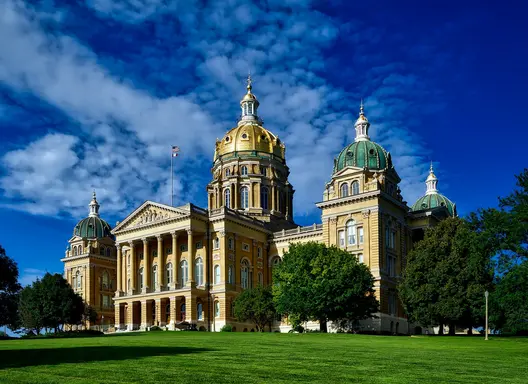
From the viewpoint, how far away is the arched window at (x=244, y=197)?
110188 millimetres

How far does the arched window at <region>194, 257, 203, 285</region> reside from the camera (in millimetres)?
94250

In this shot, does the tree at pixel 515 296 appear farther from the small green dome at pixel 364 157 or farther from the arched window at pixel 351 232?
the small green dome at pixel 364 157

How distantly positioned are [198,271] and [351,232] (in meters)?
24.0

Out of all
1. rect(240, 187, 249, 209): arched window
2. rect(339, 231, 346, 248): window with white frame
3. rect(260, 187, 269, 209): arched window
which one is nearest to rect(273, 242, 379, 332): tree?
rect(339, 231, 346, 248): window with white frame

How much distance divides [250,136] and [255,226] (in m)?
20.2

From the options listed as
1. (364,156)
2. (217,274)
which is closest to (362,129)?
(364,156)

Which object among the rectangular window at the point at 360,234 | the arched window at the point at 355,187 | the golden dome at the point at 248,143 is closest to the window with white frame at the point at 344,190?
the arched window at the point at 355,187

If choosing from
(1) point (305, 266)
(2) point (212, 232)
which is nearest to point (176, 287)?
(2) point (212, 232)

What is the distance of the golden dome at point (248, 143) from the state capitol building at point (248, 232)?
19 cm

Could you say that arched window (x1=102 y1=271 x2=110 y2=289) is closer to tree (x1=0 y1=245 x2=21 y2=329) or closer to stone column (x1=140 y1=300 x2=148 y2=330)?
stone column (x1=140 y1=300 x2=148 y2=330)

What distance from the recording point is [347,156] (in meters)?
88.6

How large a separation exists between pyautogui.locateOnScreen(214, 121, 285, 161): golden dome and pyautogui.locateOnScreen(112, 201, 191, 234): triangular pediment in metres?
21.0

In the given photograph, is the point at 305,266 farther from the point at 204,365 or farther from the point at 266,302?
the point at 204,365

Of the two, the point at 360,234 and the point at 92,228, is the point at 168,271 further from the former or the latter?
the point at 92,228
